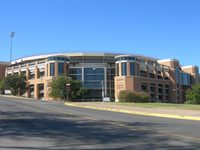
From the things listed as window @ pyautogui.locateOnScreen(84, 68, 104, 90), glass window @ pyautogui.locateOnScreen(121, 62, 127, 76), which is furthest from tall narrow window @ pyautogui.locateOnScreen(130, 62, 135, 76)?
window @ pyautogui.locateOnScreen(84, 68, 104, 90)

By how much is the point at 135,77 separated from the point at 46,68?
31.9 meters

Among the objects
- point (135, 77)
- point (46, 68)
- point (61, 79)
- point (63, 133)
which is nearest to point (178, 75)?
point (135, 77)

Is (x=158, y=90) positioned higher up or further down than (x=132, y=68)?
further down

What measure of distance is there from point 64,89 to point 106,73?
36865mm

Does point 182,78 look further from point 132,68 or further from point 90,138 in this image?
point 90,138

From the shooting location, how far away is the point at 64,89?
4355 inches

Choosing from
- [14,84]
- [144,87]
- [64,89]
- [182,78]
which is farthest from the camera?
[182,78]

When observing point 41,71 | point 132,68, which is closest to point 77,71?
point 41,71

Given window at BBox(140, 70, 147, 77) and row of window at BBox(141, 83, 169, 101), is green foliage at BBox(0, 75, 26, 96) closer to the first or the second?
row of window at BBox(141, 83, 169, 101)

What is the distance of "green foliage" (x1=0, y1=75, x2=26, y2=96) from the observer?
126750 millimetres

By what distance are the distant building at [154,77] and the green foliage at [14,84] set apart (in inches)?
1276

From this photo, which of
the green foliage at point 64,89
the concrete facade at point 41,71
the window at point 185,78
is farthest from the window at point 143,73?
the green foliage at point 64,89

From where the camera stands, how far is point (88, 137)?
13617mm

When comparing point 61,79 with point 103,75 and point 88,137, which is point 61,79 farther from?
point 88,137
